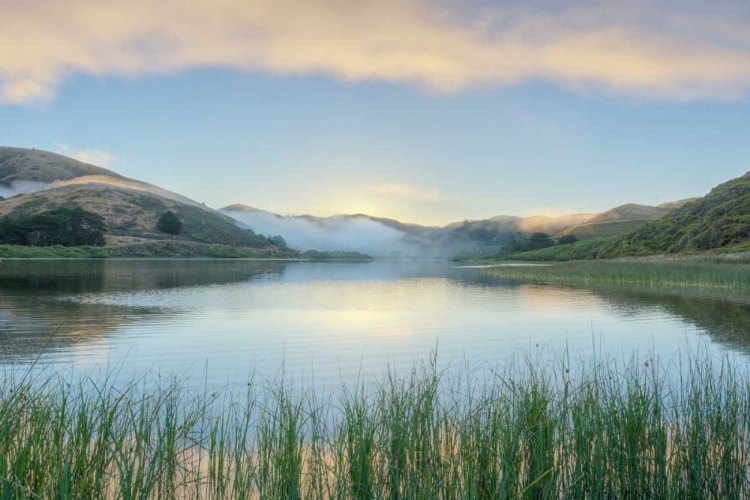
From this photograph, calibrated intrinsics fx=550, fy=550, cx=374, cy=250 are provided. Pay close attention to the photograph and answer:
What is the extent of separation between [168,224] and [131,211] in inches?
741

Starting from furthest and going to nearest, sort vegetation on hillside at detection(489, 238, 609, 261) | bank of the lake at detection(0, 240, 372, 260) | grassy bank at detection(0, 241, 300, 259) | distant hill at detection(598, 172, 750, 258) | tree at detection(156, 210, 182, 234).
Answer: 1. tree at detection(156, 210, 182, 234)
2. vegetation on hillside at detection(489, 238, 609, 261)
3. bank of the lake at detection(0, 240, 372, 260)
4. grassy bank at detection(0, 241, 300, 259)
5. distant hill at detection(598, 172, 750, 258)

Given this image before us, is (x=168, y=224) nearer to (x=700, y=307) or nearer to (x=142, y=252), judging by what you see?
(x=142, y=252)

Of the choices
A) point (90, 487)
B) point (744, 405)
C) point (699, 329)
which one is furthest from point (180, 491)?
point (699, 329)

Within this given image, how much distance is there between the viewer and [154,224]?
6235 inches

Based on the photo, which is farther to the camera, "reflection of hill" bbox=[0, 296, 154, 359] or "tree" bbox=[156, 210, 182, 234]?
"tree" bbox=[156, 210, 182, 234]

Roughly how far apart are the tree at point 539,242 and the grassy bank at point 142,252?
73627 millimetres

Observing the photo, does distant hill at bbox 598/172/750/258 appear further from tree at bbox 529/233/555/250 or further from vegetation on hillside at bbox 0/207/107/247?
vegetation on hillside at bbox 0/207/107/247

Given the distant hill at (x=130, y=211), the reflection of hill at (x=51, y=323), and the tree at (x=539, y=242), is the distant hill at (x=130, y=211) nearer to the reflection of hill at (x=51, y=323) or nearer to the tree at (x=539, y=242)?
the tree at (x=539, y=242)

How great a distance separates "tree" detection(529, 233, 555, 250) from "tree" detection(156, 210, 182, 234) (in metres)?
104

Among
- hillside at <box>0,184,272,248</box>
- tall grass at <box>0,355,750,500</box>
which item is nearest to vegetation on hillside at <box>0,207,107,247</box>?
hillside at <box>0,184,272,248</box>

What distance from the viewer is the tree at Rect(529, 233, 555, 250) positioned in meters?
165

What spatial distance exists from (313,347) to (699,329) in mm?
13566

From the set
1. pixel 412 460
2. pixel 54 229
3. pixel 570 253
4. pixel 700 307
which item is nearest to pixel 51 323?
pixel 412 460

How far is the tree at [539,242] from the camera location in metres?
165
